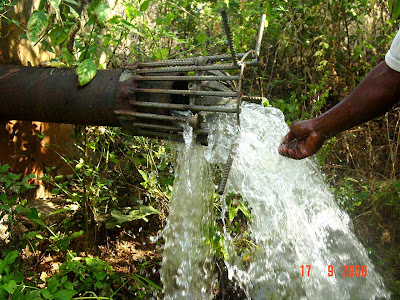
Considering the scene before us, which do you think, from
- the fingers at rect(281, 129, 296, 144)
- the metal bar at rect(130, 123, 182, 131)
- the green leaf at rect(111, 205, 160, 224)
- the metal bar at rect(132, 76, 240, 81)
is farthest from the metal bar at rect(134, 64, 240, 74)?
the green leaf at rect(111, 205, 160, 224)

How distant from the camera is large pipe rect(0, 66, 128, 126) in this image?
2.01 meters

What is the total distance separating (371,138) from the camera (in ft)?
11.9

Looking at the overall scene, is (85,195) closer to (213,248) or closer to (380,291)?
(213,248)

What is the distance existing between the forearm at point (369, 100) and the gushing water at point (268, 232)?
27.7 inches

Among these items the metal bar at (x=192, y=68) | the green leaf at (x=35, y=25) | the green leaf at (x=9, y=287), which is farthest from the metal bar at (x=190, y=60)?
the green leaf at (x=9, y=287)

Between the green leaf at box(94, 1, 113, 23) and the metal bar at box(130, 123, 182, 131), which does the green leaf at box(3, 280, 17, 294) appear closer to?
the metal bar at box(130, 123, 182, 131)

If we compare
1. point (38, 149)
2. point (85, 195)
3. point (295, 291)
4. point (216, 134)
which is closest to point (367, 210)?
point (295, 291)

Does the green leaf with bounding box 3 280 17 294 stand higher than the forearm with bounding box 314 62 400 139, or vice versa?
the forearm with bounding box 314 62 400 139

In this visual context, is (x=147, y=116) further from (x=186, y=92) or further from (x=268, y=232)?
(x=268, y=232)

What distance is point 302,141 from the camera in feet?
5.41

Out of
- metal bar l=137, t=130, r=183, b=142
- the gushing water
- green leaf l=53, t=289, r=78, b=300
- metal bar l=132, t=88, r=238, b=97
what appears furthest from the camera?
the gushing water

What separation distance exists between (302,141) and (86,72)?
3.67ft
